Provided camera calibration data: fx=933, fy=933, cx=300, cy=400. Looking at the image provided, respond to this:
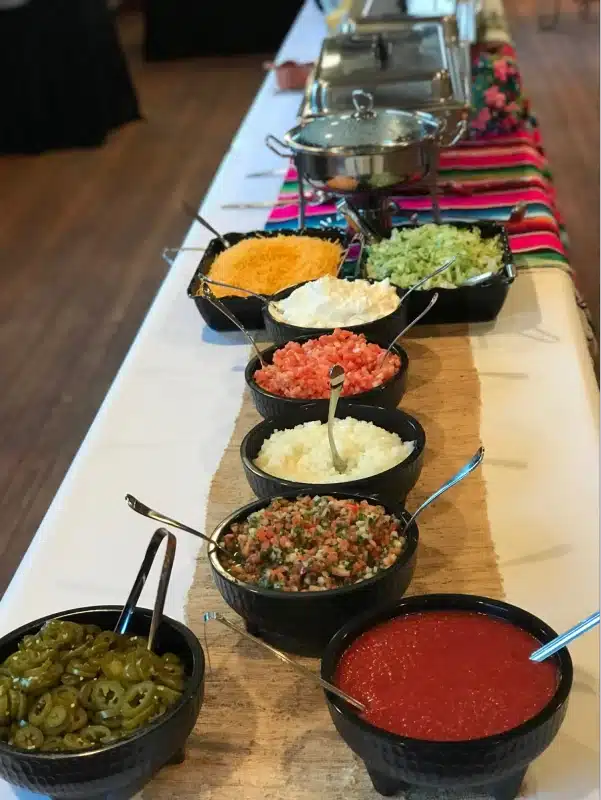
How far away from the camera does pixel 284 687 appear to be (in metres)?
0.84

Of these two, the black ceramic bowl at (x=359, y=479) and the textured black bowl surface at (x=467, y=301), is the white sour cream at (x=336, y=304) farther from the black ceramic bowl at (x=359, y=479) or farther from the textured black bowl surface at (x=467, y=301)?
the black ceramic bowl at (x=359, y=479)

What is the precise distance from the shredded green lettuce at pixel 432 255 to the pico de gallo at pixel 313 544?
607 mm

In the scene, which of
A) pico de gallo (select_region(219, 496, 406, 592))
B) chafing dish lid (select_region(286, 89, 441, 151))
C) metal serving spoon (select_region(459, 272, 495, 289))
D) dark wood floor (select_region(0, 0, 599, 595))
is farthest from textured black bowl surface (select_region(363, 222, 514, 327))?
dark wood floor (select_region(0, 0, 599, 595))

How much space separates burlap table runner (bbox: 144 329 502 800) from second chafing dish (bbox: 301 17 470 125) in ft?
3.25

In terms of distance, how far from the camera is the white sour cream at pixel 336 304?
1307 millimetres

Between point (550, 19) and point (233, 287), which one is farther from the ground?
point (233, 287)

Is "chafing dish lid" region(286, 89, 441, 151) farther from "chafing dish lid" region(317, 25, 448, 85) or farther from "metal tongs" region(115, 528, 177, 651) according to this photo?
"metal tongs" region(115, 528, 177, 651)

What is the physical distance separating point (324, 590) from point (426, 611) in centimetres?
9

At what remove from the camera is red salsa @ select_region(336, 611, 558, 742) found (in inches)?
26.9

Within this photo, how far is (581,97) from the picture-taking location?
199 inches

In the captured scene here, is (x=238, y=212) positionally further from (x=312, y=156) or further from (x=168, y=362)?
(x=168, y=362)

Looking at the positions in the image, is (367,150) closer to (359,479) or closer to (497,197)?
(497,197)

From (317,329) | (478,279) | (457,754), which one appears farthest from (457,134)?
(457,754)

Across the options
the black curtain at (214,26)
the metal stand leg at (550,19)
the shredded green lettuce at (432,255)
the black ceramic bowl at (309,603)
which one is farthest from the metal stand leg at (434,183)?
the metal stand leg at (550,19)
